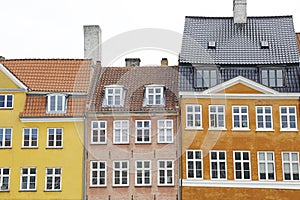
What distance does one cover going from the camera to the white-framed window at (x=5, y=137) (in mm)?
38281

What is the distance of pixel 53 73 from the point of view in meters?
41.4

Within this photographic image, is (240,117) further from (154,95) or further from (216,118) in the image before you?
(154,95)

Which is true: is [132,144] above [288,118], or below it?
below

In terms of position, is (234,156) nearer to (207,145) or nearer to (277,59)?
(207,145)

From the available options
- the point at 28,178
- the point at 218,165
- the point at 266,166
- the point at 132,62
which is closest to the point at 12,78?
the point at 28,178

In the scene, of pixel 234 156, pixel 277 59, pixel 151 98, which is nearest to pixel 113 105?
pixel 151 98

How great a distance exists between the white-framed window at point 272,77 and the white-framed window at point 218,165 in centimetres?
585

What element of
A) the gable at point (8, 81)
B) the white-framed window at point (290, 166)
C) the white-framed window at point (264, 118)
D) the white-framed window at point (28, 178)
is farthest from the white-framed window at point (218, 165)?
the gable at point (8, 81)

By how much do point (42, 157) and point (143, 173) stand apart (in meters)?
7.11

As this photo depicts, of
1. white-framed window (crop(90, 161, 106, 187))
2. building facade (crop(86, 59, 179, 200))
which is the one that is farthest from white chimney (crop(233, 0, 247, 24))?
white-framed window (crop(90, 161, 106, 187))

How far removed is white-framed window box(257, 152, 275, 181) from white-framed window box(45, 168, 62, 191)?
1361 cm

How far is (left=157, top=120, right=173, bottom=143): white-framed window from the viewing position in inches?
1515

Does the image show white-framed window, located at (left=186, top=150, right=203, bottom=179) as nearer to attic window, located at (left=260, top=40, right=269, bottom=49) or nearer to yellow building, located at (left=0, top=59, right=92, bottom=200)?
yellow building, located at (left=0, top=59, right=92, bottom=200)

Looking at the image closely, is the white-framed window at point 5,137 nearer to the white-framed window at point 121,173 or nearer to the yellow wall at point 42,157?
the yellow wall at point 42,157
